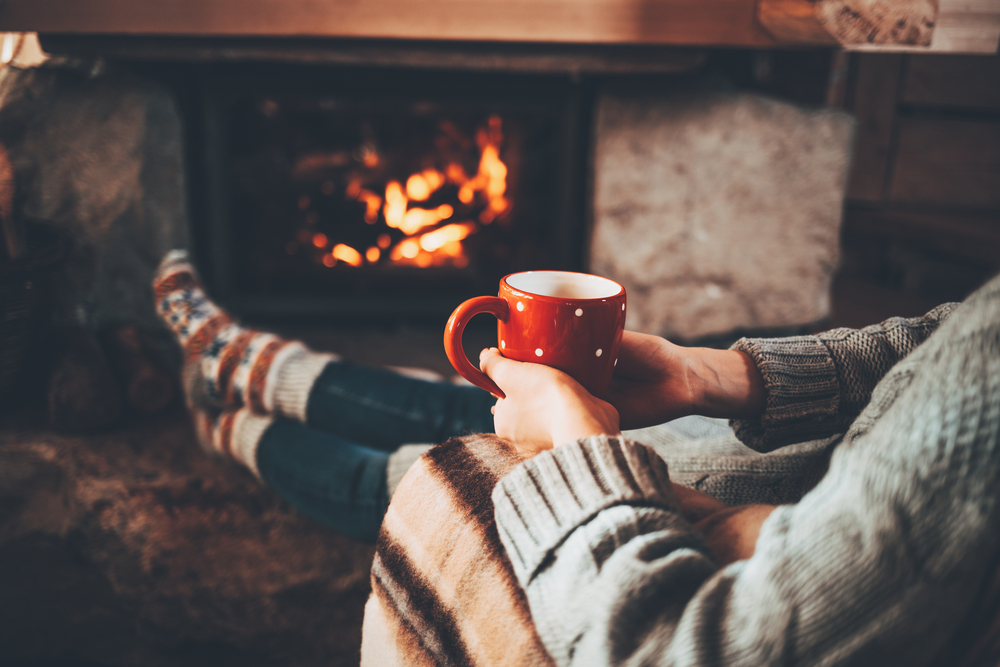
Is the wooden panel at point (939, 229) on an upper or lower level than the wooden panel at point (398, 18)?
lower

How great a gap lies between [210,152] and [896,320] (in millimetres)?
1427

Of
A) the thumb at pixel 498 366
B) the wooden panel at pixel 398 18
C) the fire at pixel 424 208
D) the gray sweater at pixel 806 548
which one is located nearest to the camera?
the gray sweater at pixel 806 548

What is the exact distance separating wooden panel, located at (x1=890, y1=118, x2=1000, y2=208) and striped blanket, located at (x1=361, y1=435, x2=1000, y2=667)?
233cm

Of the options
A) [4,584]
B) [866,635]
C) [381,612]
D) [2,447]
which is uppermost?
[866,635]

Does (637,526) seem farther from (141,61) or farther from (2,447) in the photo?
(141,61)

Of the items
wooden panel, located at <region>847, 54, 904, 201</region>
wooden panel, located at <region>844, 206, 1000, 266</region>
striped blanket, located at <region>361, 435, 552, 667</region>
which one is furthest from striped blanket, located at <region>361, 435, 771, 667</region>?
wooden panel, located at <region>847, 54, 904, 201</region>

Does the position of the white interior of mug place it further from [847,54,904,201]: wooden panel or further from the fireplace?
[847,54,904,201]: wooden panel

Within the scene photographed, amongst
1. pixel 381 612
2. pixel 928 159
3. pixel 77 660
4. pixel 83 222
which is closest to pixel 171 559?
pixel 77 660

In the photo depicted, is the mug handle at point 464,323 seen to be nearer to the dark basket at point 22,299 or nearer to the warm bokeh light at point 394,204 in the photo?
the dark basket at point 22,299

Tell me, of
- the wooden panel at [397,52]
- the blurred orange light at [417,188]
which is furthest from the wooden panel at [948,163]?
the blurred orange light at [417,188]

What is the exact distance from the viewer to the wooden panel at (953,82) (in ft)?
7.18

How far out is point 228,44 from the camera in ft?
4.10

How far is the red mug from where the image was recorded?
52 cm

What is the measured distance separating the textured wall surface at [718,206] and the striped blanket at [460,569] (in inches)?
41.6
